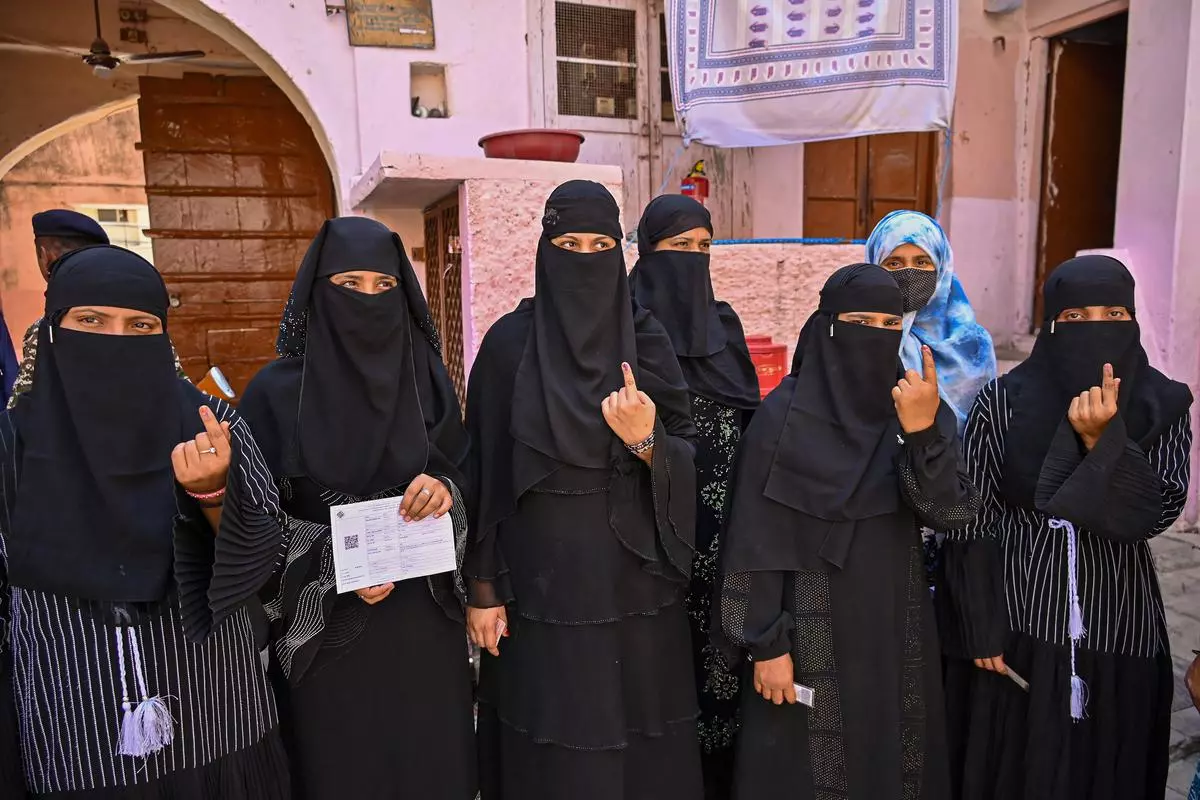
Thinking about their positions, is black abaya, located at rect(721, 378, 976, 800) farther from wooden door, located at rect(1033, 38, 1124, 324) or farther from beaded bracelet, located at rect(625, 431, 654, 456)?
wooden door, located at rect(1033, 38, 1124, 324)

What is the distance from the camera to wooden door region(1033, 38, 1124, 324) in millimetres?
5938

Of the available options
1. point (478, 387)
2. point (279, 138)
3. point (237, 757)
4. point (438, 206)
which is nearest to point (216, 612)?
point (237, 757)

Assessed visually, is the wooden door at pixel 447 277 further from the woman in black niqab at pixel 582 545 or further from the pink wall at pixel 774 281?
the woman in black niqab at pixel 582 545

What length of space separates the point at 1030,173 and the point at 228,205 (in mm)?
5691

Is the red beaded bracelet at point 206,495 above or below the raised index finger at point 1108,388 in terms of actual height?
below

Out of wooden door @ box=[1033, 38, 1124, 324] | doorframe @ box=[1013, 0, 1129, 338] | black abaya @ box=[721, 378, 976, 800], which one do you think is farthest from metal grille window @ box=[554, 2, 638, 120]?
black abaya @ box=[721, 378, 976, 800]

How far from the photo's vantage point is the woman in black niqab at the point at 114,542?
4.56ft

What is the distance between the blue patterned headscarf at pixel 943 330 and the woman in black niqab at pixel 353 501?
1.40m

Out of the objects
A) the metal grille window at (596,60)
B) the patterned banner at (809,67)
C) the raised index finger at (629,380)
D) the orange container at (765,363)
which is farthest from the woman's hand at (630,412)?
the metal grille window at (596,60)

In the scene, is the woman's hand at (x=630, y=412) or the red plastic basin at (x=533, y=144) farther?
the red plastic basin at (x=533, y=144)

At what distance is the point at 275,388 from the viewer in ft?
5.65

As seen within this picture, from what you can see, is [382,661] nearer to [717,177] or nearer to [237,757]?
[237,757]

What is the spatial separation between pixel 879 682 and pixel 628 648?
533 millimetres

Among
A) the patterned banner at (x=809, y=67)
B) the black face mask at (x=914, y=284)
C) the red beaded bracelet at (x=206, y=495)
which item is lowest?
the red beaded bracelet at (x=206, y=495)
